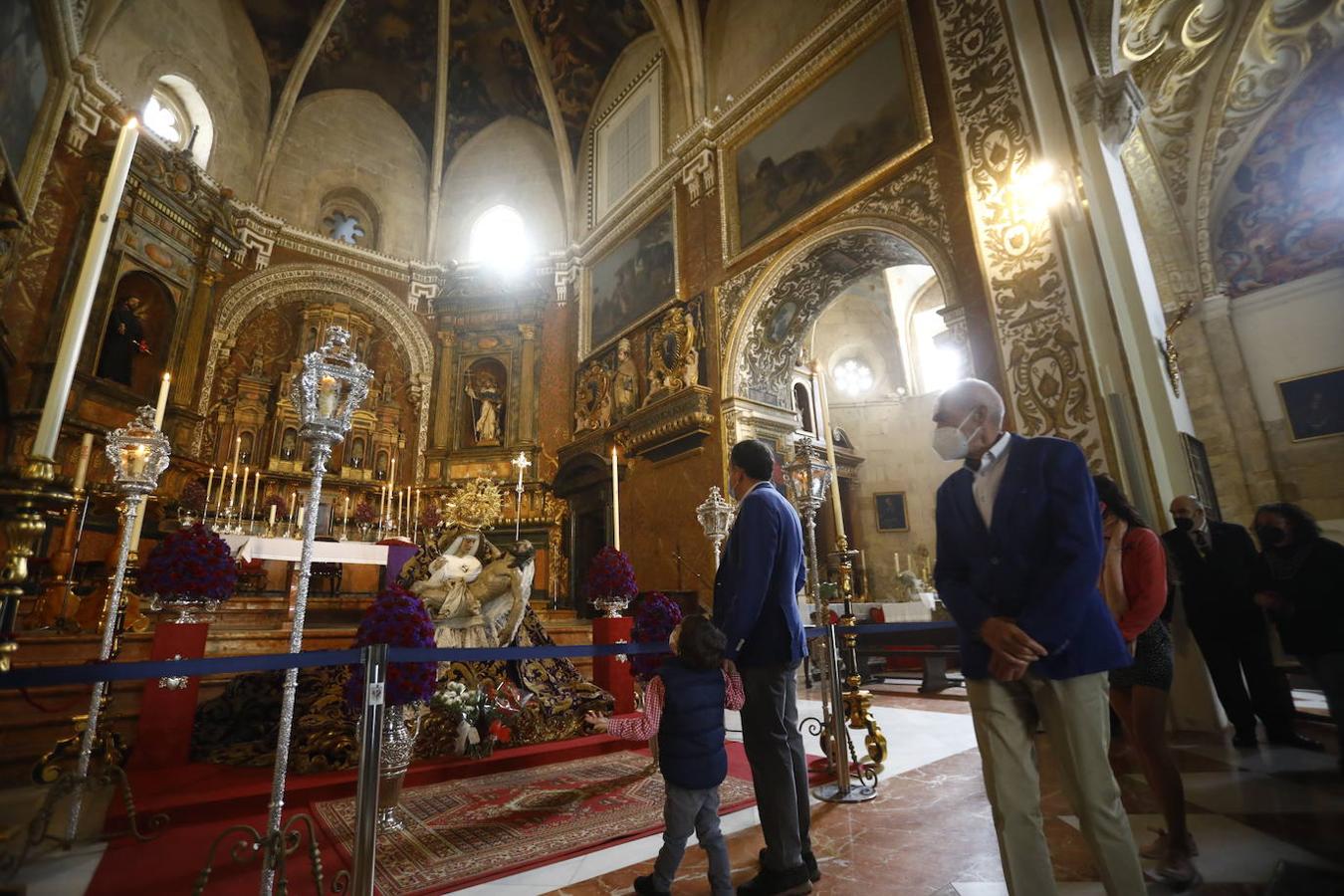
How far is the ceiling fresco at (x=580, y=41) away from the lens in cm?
1290

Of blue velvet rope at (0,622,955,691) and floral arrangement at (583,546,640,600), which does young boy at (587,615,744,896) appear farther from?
floral arrangement at (583,546,640,600)

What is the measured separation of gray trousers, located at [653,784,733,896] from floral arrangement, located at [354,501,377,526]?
9.87 m

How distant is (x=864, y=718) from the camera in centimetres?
375

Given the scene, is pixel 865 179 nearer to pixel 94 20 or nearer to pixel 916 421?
pixel 916 421

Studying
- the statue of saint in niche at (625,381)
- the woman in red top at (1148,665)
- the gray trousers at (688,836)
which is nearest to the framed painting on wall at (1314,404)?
the woman in red top at (1148,665)

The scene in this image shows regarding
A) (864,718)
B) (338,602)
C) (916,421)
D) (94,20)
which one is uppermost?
(94,20)

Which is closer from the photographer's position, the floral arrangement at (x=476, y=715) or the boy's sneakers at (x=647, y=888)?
the boy's sneakers at (x=647, y=888)

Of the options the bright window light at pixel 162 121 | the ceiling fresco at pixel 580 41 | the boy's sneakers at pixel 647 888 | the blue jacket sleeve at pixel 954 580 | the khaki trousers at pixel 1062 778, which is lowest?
the boy's sneakers at pixel 647 888

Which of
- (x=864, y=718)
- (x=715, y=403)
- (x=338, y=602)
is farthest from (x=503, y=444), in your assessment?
(x=864, y=718)

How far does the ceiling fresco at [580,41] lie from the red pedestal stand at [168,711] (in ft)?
44.4

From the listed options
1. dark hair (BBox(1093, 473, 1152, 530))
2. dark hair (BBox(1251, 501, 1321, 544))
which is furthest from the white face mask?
dark hair (BBox(1251, 501, 1321, 544))

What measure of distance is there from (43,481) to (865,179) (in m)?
8.19

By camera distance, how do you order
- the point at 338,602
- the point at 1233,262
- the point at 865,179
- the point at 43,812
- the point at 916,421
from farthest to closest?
the point at 916,421, the point at 1233,262, the point at 338,602, the point at 865,179, the point at 43,812

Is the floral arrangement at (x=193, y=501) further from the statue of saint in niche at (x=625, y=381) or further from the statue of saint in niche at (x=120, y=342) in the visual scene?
the statue of saint in niche at (x=625, y=381)
